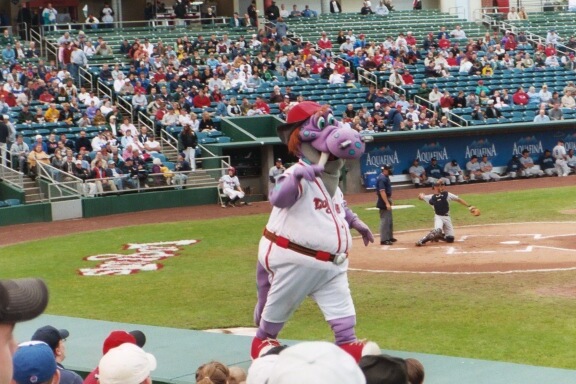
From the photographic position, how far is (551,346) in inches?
461

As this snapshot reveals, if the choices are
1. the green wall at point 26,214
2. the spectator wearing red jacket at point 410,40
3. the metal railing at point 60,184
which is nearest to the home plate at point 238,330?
the green wall at point 26,214

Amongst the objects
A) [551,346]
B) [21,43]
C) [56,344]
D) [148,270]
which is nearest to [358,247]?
[148,270]

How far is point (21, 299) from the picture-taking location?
134 inches

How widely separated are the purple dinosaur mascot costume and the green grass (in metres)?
2.65

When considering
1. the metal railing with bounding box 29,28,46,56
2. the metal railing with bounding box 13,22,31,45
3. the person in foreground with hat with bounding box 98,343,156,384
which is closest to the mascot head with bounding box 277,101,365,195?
the person in foreground with hat with bounding box 98,343,156,384

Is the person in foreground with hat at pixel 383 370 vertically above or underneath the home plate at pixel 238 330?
above

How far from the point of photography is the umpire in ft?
67.4

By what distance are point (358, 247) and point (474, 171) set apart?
13576 mm

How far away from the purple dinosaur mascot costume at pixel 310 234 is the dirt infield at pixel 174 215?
12182mm

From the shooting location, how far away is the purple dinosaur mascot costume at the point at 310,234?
30.3 ft

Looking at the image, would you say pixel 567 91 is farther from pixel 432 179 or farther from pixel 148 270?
pixel 148 270

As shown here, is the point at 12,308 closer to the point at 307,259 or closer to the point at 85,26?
the point at 307,259

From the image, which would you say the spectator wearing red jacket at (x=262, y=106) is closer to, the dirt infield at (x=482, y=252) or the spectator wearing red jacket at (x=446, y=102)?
the spectator wearing red jacket at (x=446, y=102)

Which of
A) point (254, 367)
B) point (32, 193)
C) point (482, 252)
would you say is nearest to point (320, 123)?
point (254, 367)
